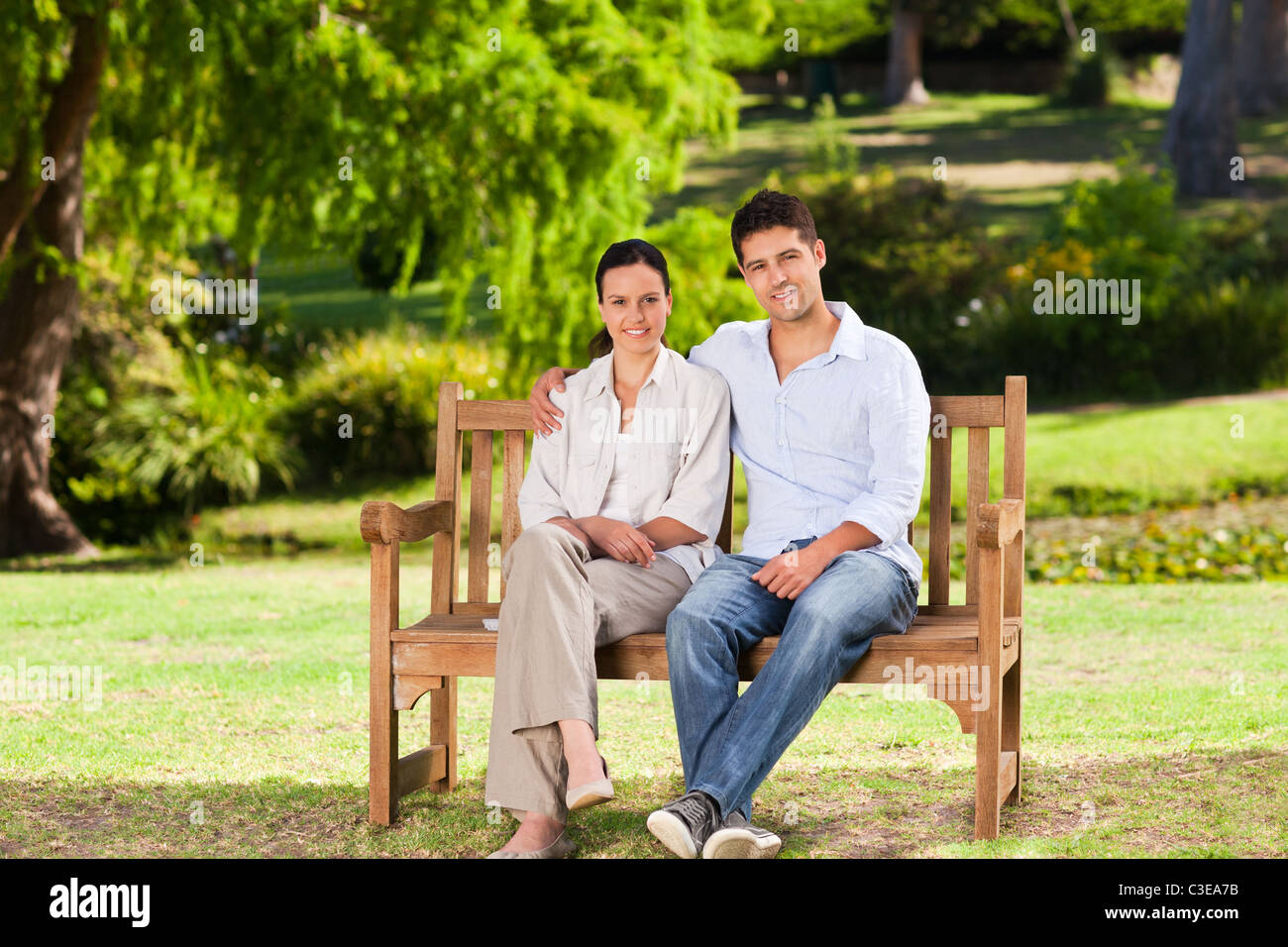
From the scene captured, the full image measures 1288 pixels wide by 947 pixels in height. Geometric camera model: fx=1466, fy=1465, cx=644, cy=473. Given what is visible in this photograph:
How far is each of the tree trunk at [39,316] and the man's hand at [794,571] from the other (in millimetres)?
8009

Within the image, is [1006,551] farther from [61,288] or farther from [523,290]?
[61,288]

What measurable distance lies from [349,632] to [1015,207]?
17097mm

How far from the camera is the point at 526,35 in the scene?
9188 millimetres

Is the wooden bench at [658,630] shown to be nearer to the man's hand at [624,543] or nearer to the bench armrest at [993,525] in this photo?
the bench armrest at [993,525]

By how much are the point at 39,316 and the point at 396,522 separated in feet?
24.8

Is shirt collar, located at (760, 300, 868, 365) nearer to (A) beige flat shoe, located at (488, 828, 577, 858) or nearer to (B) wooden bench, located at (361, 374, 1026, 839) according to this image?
(B) wooden bench, located at (361, 374, 1026, 839)

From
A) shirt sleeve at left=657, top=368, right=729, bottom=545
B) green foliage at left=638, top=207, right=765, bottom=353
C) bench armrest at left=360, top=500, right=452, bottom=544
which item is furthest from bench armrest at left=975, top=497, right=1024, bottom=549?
green foliage at left=638, top=207, right=765, bottom=353

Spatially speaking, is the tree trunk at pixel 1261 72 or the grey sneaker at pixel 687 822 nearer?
the grey sneaker at pixel 687 822

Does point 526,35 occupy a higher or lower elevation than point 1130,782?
higher


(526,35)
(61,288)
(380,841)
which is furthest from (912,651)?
(61,288)

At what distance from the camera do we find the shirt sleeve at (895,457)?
3738mm

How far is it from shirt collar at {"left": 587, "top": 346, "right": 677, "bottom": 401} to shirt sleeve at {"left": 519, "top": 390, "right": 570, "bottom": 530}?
9 centimetres

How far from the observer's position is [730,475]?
160 inches

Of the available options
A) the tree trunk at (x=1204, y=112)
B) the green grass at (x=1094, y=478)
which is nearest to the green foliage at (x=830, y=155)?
the tree trunk at (x=1204, y=112)
